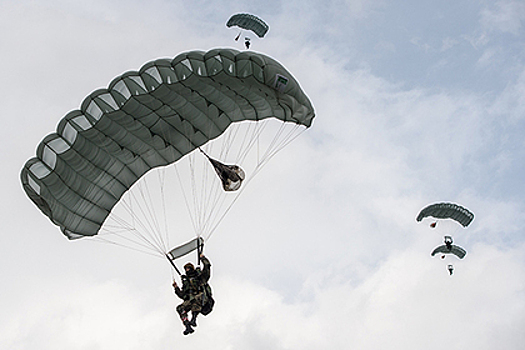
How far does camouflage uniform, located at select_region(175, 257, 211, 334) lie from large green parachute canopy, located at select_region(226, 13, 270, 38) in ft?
31.5

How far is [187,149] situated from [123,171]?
5.90ft

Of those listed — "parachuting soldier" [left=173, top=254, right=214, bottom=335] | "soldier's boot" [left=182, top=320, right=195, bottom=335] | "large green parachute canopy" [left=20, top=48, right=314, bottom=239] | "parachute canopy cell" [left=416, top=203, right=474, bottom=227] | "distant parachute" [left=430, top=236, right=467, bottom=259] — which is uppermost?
"distant parachute" [left=430, top=236, right=467, bottom=259]

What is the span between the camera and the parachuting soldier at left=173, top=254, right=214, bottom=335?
13.2 meters

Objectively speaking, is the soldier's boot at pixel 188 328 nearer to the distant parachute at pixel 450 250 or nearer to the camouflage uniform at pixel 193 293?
the camouflage uniform at pixel 193 293

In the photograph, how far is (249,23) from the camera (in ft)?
63.4

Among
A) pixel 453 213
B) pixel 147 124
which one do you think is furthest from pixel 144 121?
pixel 453 213

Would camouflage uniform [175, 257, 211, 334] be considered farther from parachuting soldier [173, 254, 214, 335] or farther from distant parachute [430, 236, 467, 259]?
distant parachute [430, 236, 467, 259]

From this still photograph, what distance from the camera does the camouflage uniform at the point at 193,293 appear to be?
13.2 meters

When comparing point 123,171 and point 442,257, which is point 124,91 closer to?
point 123,171

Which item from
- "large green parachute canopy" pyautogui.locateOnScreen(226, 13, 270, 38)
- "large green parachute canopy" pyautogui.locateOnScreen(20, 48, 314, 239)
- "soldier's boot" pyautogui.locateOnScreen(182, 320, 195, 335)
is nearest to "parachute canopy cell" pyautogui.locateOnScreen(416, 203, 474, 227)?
"large green parachute canopy" pyautogui.locateOnScreen(226, 13, 270, 38)

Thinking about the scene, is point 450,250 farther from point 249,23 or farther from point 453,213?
point 249,23

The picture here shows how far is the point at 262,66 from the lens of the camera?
1209 cm

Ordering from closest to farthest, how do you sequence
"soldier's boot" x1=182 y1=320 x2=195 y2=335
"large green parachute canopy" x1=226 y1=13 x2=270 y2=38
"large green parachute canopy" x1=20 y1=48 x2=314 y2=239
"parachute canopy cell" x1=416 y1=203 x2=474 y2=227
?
1. "large green parachute canopy" x1=20 y1=48 x2=314 y2=239
2. "soldier's boot" x1=182 y1=320 x2=195 y2=335
3. "large green parachute canopy" x1=226 y1=13 x2=270 y2=38
4. "parachute canopy cell" x1=416 y1=203 x2=474 y2=227

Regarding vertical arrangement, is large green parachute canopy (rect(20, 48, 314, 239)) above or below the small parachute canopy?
below
